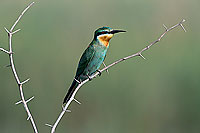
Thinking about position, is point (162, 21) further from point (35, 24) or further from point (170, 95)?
point (35, 24)

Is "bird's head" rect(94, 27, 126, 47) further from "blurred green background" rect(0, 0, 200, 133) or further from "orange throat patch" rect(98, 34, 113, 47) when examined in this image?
"blurred green background" rect(0, 0, 200, 133)

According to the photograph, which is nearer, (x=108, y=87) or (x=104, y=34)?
(x=104, y=34)

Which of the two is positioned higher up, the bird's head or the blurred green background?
the bird's head

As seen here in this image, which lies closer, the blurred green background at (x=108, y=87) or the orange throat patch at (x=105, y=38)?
the orange throat patch at (x=105, y=38)

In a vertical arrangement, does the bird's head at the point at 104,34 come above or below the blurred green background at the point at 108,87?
above

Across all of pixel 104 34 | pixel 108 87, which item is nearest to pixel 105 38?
pixel 104 34

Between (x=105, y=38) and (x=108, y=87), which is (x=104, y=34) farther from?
(x=108, y=87)

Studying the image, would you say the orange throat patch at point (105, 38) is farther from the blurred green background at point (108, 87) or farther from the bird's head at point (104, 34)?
the blurred green background at point (108, 87)

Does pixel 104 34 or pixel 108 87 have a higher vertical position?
pixel 104 34

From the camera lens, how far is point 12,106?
5.07m

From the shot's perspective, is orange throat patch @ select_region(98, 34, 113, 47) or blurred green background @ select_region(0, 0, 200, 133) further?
blurred green background @ select_region(0, 0, 200, 133)

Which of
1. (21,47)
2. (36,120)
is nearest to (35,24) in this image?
(21,47)

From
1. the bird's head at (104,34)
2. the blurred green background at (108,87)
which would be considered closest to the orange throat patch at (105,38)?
the bird's head at (104,34)

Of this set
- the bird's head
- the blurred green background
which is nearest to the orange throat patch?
the bird's head
